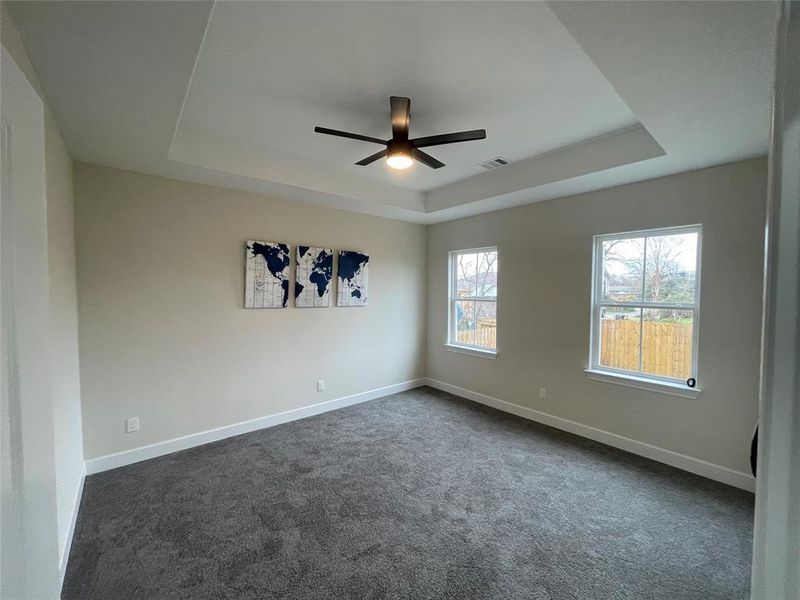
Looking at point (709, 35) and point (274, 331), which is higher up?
point (709, 35)

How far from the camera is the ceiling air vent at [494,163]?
3405mm

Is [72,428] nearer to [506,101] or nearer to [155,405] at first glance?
[155,405]

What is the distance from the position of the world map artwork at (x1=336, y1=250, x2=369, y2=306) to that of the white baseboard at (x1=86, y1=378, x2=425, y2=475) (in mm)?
1234

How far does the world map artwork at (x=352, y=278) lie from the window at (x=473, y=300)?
4.35 ft

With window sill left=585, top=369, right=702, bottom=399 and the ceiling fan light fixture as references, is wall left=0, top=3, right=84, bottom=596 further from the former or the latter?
window sill left=585, top=369, right=702, bottom=399

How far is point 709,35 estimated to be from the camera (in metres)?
1.44

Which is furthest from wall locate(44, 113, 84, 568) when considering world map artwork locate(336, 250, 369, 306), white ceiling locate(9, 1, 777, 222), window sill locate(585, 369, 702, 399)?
window sill locate(585, 369, 702, 399)

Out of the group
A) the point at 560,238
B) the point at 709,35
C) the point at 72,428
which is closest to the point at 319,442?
the point at 72,428

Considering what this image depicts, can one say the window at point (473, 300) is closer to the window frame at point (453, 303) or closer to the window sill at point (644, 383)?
the window frame at point (453, 303)

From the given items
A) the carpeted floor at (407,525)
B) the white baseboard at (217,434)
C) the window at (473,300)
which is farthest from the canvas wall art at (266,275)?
the window at (473,300)

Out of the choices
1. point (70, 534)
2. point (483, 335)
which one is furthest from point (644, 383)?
point (70, 534)

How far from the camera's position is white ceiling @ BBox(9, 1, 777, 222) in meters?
1.43

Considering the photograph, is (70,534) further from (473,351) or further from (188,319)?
(473,351)

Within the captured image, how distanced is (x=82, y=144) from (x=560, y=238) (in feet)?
13.6
